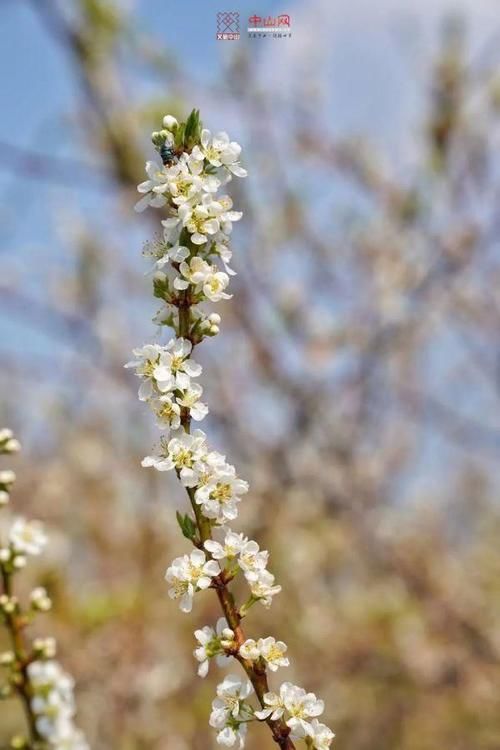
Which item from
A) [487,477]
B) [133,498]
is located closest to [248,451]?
[133,498]

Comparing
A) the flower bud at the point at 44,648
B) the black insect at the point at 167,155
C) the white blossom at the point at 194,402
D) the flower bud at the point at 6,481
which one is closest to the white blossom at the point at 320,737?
the white blossom at the point at 194,402

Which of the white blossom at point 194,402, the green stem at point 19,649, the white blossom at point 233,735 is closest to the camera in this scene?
the white blossom at point 233,735

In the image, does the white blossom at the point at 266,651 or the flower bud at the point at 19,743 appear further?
the flower bud at the point at 19,743

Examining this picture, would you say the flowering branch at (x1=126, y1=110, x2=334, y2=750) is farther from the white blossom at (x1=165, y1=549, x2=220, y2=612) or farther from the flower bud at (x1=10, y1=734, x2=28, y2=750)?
the flower bud at (x1=10, y1=734, x2=28, y2=750)

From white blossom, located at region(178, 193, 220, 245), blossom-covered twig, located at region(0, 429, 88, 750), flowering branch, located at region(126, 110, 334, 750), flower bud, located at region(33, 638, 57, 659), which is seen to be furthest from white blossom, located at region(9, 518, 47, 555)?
white blossom, located at region(178, 193, 220, 245)

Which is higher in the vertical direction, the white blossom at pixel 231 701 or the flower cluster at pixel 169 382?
the flower cluster at pixel 169 382

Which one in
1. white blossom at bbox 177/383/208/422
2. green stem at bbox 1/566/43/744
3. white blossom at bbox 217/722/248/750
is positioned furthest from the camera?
green stem at bbox 1/566/43/744

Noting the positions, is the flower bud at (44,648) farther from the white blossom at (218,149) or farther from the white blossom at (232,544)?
the white blossom at (218,149)

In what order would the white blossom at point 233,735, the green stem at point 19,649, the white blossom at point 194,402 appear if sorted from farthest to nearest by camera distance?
the green stem at point 19,649 → the white blossom at point 194,402 → the white blossom at point 233,735
